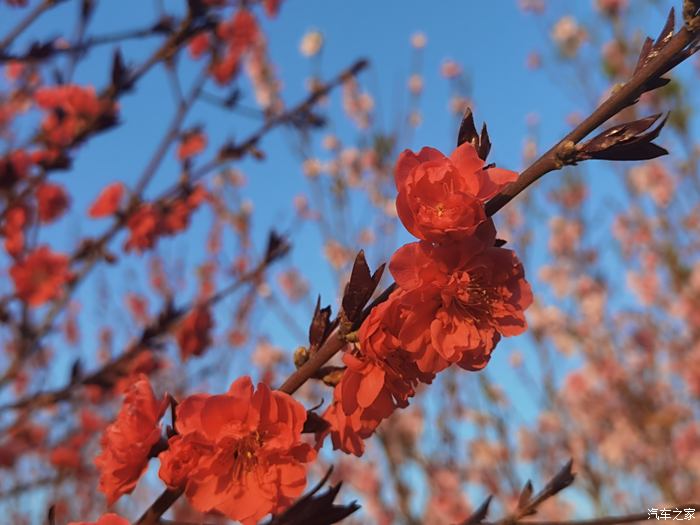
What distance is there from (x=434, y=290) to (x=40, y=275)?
2700 millimetres

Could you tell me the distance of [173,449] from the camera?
86cm

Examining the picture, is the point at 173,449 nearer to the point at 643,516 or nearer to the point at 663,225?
the point at 643,516

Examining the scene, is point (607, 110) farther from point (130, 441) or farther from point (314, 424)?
point (130, 441)

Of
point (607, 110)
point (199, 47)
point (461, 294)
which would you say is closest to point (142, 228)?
point (199, 47)

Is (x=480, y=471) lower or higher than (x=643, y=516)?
higher

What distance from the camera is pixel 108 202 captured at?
312 cm

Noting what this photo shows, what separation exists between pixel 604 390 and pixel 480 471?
2610 mm

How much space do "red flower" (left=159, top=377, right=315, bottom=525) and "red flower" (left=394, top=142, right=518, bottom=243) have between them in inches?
12.7

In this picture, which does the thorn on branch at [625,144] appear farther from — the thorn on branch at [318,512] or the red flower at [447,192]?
the thorn on branch at [318,512]

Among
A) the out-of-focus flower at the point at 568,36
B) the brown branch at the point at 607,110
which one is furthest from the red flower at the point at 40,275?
the out-of-focus flower at the point at 568,36

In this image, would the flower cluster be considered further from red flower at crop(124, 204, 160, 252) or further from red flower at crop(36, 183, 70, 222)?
red flower at crop(36, 183, 70, 222)

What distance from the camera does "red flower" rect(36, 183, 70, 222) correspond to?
3211 millimetres

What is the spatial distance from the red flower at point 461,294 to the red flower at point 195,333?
6.95ft

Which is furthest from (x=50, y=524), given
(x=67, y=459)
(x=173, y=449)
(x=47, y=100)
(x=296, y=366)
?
(x=67, y=459)
